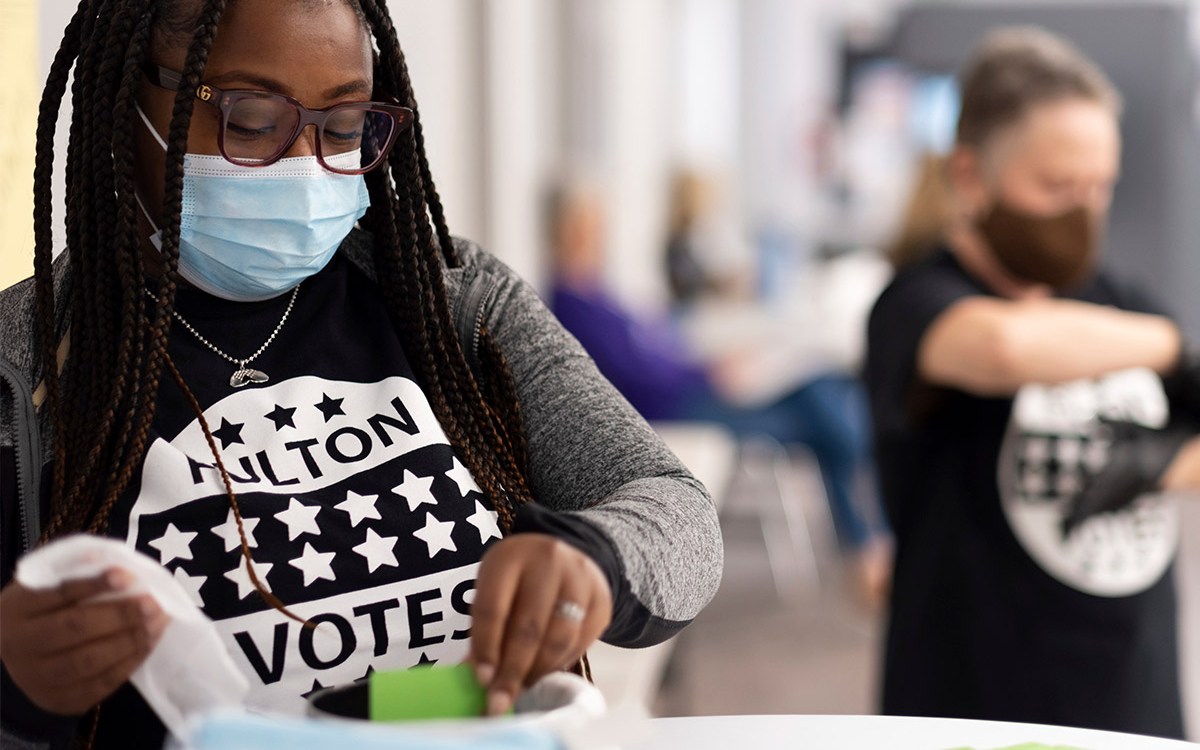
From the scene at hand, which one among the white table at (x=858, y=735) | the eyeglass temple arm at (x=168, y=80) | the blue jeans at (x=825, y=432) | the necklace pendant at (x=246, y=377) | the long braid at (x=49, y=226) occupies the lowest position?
the blue jeans at (x=825, y=432)

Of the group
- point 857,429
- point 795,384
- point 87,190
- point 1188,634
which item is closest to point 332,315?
point 87,190

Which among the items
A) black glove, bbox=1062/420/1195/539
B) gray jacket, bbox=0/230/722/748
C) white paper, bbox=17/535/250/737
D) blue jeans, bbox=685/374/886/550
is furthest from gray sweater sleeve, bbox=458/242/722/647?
blue jeans, bbox=685/374/886/550

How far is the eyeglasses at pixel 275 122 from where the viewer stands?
1.02 m

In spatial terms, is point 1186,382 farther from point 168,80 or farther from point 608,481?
point 168,80

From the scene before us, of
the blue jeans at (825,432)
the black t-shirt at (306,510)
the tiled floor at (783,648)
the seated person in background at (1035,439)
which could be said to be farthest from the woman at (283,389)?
the blue jeans at (825,432)

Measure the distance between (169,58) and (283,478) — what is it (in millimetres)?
350

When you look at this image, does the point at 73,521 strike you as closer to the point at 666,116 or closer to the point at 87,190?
the point at 87,190

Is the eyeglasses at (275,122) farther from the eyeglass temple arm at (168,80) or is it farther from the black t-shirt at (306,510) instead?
the black t-shirt at (306,510)

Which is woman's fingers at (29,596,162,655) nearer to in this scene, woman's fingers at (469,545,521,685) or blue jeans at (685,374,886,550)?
woman's fingers at (469,545,521,685)

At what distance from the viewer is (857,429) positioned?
5363 millimetres

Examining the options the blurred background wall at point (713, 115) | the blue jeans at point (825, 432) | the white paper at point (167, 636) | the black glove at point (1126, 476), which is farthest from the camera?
the blue jeans at point (825, 432)

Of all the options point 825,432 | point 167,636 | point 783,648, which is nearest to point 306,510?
point 167,636

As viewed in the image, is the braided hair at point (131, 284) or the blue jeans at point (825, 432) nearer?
the braided hair at point (131, 284)

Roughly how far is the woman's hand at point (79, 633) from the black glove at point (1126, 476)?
1.37 metres
